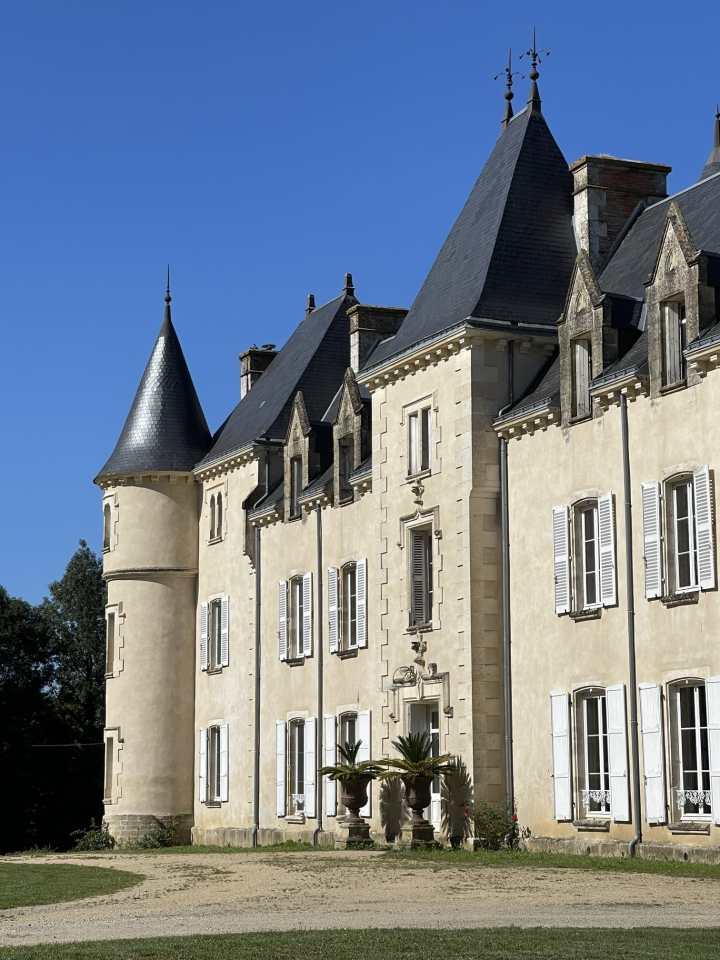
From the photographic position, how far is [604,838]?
2353cm

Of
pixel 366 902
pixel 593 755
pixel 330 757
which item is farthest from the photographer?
pixel 330 757

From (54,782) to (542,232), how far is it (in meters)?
34.8

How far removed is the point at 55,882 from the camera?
69.9ft

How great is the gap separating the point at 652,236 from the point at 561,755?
909 cm

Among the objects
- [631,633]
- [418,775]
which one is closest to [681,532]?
[631,633]

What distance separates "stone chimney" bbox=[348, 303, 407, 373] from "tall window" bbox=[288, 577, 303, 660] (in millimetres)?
5044

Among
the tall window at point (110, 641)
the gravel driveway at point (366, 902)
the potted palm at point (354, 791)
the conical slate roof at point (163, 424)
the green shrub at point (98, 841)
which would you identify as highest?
the conical slate roof at point (163, 424)

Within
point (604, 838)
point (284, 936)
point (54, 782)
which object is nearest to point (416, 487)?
point (604, 838)

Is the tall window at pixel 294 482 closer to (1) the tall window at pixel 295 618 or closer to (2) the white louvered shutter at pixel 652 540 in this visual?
(1) the tall window at pixel 295 618

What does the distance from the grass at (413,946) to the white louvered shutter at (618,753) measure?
10003 millimetres

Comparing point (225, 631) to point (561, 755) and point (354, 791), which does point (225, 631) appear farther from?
point (561, 755)

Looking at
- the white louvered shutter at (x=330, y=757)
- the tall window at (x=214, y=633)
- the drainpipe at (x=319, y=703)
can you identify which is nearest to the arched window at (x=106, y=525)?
the tall window at (x=214, y=633)

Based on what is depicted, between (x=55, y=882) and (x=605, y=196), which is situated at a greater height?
(x=605, y=196)

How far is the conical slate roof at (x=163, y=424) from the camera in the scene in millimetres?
39750
